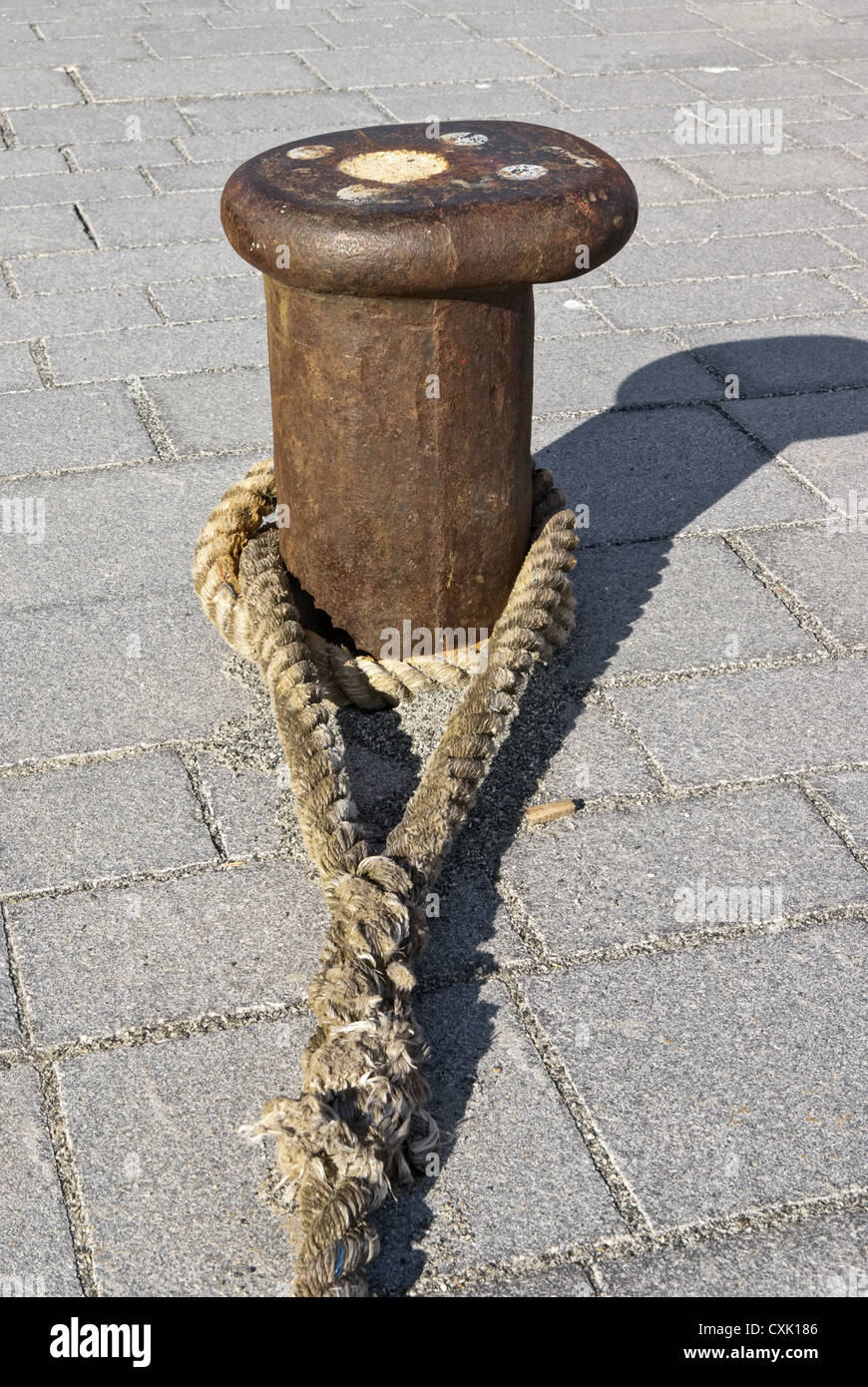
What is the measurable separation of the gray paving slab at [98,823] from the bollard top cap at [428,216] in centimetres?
96

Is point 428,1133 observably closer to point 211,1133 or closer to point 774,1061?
point 211,1133

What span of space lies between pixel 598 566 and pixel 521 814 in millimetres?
954

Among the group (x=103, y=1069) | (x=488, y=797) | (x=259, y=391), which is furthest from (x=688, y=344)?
(x=103, y=1069)

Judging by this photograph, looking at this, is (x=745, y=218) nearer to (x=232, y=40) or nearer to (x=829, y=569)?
(x=829, y=569)

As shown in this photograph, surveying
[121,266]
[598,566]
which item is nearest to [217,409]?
[121,266]

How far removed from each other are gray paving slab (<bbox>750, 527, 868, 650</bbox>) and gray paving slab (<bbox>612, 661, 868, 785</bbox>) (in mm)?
185

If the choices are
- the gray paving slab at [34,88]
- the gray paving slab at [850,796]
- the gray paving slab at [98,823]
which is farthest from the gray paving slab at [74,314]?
the gray paving slab at [850,796]

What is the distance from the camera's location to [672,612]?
324 cm

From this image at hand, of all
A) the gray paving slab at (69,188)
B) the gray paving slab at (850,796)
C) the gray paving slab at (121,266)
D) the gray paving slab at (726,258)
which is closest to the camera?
the gray paving slab at (850,796)

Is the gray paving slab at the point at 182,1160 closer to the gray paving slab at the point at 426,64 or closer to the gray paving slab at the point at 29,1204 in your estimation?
the gray paving slab at the point at 29,1204

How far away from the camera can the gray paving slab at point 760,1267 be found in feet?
6.05

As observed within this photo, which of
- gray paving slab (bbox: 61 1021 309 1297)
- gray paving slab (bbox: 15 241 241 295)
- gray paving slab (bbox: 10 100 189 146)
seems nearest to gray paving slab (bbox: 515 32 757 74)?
gray paving slab (bbox: 10 100 189 146)

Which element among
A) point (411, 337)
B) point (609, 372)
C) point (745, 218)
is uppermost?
point (411, 337)

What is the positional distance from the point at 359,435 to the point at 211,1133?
1.25 m
